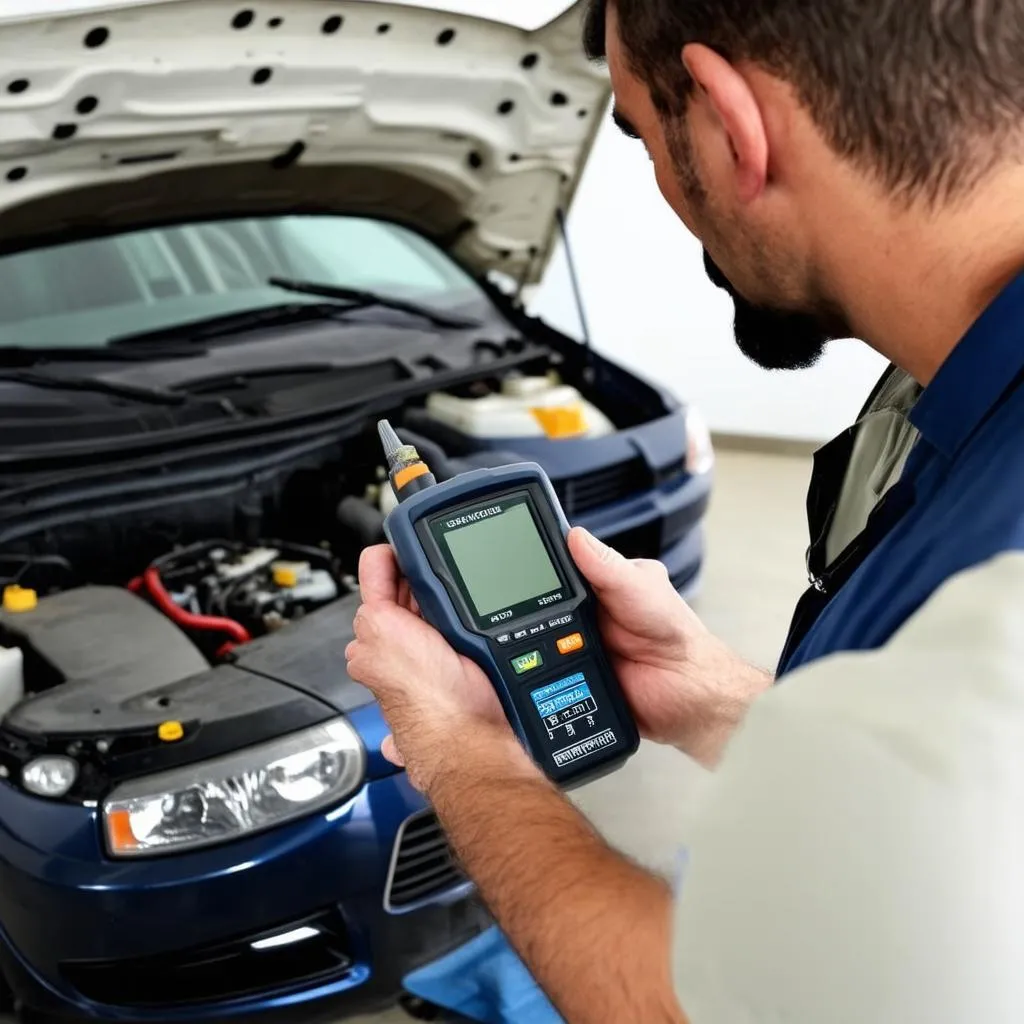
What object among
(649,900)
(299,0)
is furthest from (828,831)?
(299,0)

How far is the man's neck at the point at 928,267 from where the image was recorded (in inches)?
22.4

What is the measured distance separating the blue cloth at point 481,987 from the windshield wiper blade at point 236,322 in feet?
3.59

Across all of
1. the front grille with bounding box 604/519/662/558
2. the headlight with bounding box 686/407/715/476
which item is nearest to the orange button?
the front grille with bounding box 604/519/662/558

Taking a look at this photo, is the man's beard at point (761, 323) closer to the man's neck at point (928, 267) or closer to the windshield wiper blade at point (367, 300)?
the man's neck at point (928, 267)

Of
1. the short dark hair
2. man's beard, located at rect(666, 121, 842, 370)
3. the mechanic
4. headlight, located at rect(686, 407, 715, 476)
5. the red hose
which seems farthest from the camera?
headlight, located at rect(686, 407, 715, 476)

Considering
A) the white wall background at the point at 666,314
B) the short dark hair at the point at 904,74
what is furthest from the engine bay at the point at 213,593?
the white wall background at the point at 666,314

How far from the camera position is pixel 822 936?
17.8 inches

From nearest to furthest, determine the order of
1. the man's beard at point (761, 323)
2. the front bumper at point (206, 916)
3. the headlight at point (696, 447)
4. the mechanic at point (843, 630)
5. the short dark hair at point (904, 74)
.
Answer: the mechanic at point (843, 630) → the short dark hair at point (904, 74) → the man's beard at point (761, 323) → the front bumper at point (206, 916) → the headlight at point (696, 447)

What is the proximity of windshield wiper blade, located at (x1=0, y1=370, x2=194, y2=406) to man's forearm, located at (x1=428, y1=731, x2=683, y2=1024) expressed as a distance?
45.3 inches

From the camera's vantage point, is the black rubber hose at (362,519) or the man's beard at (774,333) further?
the black rubber hose at (362,519)

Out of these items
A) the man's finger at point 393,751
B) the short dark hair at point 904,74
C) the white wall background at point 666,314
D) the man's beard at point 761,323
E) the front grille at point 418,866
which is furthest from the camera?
the white wall background at point 666,314

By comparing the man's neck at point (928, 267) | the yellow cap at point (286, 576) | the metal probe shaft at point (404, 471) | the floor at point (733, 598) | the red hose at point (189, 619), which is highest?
the man's neck at point (928, 267)

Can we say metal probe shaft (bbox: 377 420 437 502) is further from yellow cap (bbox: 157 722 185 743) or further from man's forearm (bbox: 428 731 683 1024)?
yellow cap (bbox: 157 722 185 743)

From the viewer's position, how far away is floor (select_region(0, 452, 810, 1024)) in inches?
75.1
